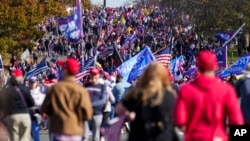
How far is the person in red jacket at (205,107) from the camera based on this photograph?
29.8 feet

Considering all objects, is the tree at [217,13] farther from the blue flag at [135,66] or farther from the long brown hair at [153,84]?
the long brown hair at [153,84]

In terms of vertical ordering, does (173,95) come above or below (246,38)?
above

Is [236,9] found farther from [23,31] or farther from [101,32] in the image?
[23,31]

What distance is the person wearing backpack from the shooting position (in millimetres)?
9516

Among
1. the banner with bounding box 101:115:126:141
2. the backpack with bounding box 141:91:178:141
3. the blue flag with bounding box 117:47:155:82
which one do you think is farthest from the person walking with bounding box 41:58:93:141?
the blue flag with bounding box 117:47:155:82

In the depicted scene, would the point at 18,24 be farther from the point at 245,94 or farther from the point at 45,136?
the point at 245,94

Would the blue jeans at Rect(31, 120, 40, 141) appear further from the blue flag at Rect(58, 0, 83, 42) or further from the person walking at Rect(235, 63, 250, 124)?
the blue flag at Rect(58, 0, 83, 42)

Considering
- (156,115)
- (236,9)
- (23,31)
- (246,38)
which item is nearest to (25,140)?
(156,115)

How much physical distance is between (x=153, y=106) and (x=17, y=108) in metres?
4.78

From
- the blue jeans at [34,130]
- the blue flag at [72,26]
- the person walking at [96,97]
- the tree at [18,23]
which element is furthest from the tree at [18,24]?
the person walking at [96,97]

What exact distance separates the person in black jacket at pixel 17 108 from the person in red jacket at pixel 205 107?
5040 millimetres

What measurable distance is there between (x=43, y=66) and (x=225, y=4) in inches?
1345

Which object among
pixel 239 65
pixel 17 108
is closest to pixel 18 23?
pixel 239 65

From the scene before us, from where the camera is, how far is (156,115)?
9.56 metres
